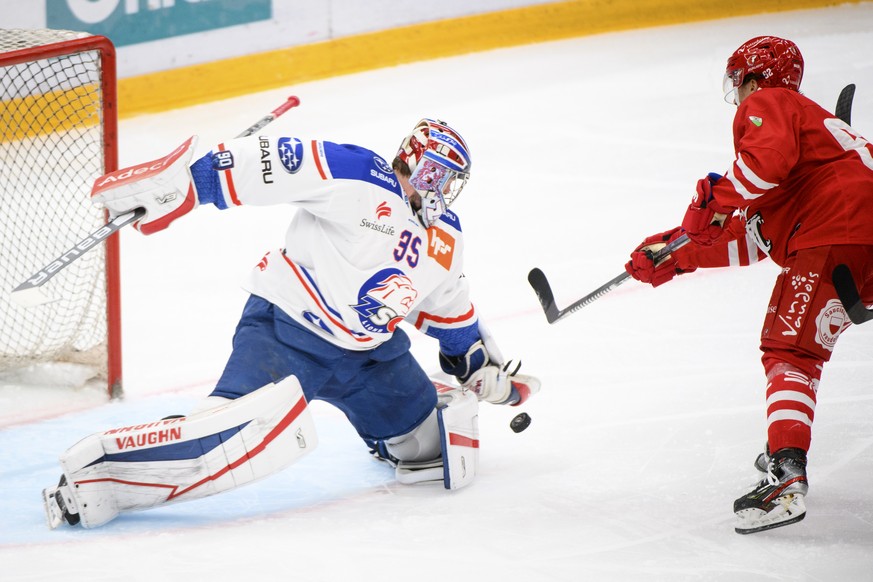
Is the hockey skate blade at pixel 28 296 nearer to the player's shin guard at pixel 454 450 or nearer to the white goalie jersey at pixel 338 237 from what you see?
the white goalie jersey at pixel 338 237

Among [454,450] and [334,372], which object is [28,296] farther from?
[454,450]

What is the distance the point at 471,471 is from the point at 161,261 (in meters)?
1.98

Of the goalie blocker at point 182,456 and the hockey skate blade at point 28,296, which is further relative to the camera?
the goalie blocker at point 182,456

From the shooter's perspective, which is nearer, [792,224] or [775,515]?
[775,515]

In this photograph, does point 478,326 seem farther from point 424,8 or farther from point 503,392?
point 424,8

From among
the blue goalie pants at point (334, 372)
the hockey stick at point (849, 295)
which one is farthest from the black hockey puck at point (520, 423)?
the hockey stick at point (849, 295)

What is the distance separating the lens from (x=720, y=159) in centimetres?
487

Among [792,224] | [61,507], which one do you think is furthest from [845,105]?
[61,507]

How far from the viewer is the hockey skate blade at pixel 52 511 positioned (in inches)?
99.4

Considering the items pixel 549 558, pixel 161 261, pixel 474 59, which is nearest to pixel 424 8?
pixel 474 59

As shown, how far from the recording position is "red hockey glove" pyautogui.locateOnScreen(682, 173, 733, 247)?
2.55 m

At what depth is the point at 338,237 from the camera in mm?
2617

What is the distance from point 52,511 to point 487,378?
111 centimetres

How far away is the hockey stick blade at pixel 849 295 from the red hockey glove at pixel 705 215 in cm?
27
